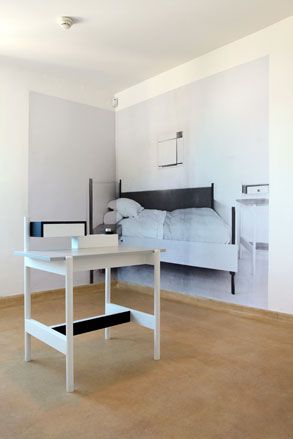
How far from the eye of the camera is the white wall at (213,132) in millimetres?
3541

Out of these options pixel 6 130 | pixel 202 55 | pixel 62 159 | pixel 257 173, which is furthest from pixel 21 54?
pixel 257 173

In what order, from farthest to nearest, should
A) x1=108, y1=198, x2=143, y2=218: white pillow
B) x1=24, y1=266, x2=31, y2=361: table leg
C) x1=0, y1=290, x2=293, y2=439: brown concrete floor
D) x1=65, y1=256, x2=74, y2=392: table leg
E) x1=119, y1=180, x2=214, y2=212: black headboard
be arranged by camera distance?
x1=108, y1=198, x2=143, y2=218: white pillow < x1=119, y1=180, x2=214, y2=212: black headboard < x1=24, y1=266, x2=31, y2=361: table leg < x1=65, y1=256, x2=74, y2=392: table leg < x1=0, y1=290, x2=293, y2=439: brown concrete floor

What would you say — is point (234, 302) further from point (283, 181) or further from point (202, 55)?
point (202, 55)

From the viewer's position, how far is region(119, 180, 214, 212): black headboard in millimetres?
4039

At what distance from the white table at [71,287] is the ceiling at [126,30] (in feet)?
6.95

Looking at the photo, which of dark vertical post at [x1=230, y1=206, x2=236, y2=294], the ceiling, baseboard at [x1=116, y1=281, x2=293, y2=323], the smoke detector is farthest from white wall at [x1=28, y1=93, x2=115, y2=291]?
dark vertical post at [x1=230, y1=206, x2=236, y2=294]

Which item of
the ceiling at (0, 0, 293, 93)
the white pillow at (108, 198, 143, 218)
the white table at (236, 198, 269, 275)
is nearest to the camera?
the ceiling at (0, 0, 293, 93)

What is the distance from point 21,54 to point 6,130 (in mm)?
858

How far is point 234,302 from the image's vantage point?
12.3 ft

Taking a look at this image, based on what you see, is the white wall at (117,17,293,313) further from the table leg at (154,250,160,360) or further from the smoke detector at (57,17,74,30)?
the smoke detector at (57,17,74,30)

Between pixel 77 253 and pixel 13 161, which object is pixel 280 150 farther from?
pixel 13 161

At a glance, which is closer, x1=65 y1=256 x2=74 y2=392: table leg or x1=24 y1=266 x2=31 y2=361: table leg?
x1=65 y1=256 x2=74 y2=392: table leg

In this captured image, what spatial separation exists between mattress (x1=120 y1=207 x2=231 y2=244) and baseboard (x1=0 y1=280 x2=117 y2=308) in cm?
84

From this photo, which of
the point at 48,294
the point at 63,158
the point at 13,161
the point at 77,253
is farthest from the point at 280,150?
the point at 48,294
